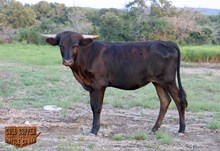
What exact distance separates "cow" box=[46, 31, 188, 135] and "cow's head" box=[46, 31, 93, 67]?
5.6 inches

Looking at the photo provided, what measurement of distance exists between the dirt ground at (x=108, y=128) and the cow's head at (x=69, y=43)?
105 cm

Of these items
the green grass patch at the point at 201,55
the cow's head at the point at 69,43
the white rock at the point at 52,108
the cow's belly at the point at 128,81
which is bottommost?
the green grass patch at the point at 201,55

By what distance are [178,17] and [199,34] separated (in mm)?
2480

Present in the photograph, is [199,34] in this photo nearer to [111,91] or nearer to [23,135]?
[111,91]

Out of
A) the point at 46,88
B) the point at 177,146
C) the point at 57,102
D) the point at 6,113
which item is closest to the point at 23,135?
the point at 177,146

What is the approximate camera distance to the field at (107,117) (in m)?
6.01

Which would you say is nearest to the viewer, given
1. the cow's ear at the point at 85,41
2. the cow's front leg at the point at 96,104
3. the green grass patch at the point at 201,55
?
the cow's ear at the point at 85,41

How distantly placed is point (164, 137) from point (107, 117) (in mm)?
1781

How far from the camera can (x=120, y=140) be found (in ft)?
20.2

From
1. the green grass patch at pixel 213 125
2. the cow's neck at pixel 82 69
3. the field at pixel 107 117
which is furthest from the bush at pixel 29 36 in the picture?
the cow's neck at pixel 82 69
